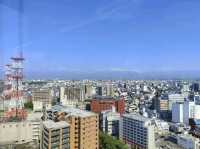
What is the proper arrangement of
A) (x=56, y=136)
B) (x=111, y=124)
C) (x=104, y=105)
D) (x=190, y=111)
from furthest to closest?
(x=104, y=105), (x=190, y=111), (x=111, y=124), (x=56, y=136)

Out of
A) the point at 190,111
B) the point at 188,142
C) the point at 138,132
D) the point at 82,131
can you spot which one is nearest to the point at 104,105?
the point at 190,111

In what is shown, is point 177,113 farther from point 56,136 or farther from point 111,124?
point 56,136

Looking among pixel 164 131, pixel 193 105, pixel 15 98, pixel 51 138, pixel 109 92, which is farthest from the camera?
pixel 109 92

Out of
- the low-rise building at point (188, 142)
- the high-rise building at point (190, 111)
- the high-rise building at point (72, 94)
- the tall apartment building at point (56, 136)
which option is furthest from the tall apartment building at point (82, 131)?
the high-rise building at point (72, 94)

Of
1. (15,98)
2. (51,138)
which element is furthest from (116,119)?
(51,138)

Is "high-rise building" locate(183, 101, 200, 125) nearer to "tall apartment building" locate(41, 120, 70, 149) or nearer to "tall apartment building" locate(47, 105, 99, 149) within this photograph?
"tall apartment building" locate(47, 105, 99, 149)

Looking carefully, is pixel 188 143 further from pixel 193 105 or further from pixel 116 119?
pixel 193 105
